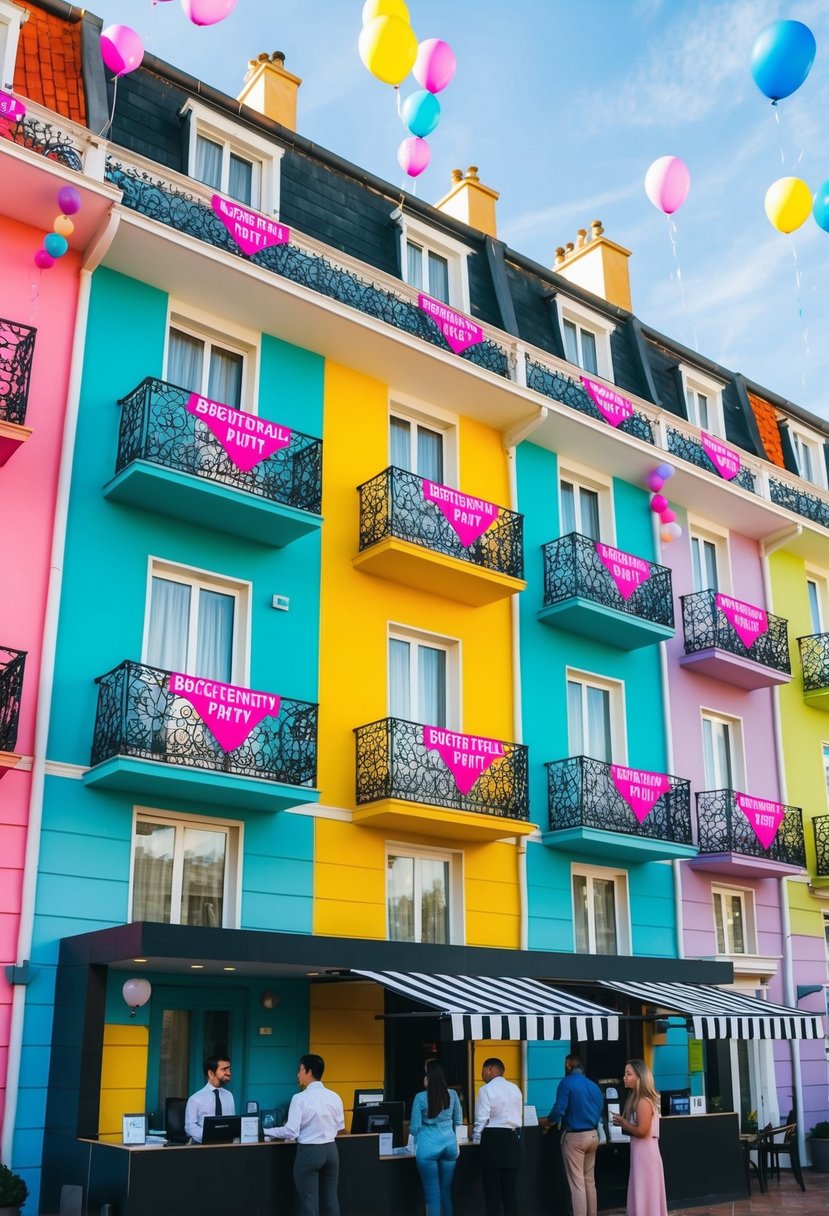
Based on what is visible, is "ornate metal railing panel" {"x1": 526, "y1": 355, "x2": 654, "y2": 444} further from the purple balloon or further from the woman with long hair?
the woman with long hair

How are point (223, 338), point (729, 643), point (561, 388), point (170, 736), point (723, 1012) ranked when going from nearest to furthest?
point (170, 736) → point (723, 1012) → point (223, 338) → point (561, 388) → point (729, 643)

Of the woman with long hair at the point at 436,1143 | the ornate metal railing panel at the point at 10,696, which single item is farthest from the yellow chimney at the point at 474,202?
the woman with long hair at the point at 436,1143

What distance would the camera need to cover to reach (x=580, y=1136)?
42.2 ft

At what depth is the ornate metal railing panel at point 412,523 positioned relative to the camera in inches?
634

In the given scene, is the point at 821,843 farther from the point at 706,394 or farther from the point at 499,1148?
the point at 499,1148

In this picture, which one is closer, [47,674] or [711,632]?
[47,674]

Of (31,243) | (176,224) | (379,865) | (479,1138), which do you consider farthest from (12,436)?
(479,1138)

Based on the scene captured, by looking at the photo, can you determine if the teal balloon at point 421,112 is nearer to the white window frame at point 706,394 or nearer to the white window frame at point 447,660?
the white window frame at point 447,660

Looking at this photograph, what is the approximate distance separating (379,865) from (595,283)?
41.3 ft

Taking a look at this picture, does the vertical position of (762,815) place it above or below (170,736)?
above

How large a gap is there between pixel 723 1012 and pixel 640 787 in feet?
→ 11.7

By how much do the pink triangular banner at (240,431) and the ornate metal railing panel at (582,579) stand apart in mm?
4918

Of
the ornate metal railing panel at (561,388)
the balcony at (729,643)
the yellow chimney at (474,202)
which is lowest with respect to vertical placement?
the balcony at (729,643)

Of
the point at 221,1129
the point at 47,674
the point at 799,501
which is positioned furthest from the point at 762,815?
the point at 47,674
